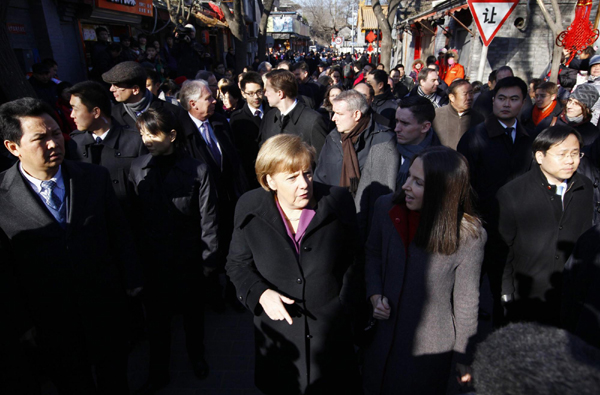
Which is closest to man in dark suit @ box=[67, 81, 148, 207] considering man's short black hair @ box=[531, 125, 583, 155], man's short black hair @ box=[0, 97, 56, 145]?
man's short black hair @ box=[0, 97, 56, 145]

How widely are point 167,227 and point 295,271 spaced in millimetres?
1127

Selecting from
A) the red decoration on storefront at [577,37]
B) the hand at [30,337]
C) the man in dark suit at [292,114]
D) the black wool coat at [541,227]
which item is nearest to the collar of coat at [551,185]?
the black wool coat at [541,227]

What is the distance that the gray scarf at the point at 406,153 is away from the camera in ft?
9.33

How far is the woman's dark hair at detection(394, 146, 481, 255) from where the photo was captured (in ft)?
5.77

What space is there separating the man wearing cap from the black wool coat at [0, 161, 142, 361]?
1405 millimetres

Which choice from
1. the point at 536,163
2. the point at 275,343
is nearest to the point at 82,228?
the point at 275,343

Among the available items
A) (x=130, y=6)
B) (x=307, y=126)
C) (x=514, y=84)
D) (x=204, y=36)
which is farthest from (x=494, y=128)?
(x=204, y=36)

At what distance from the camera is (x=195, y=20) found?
16250mm

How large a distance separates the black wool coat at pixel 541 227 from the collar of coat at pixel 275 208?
1.16 meters

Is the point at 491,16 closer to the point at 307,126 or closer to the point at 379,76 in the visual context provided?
the point at 379,76

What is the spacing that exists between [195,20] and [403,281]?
673 inches

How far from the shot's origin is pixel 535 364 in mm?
820

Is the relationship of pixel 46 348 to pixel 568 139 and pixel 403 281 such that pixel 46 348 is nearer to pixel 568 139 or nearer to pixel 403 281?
pixel 403 281

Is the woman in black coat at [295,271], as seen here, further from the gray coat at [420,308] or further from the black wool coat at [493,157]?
the black wool coat at [493,157]
